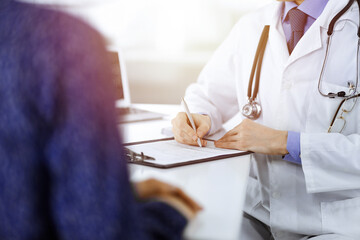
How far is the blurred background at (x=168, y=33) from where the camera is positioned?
2.37m

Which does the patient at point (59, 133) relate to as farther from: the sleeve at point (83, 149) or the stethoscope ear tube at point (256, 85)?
the stethoscope ear tube at point (256, 85)

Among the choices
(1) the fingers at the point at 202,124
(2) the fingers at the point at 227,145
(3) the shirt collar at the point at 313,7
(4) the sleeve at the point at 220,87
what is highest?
(3) the shirt collar at the point at 313,7

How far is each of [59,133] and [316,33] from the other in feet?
2.68

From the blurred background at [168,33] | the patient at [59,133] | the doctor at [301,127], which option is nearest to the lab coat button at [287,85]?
the doctor at [301,127]

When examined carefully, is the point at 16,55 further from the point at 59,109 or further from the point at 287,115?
the point at 287,115

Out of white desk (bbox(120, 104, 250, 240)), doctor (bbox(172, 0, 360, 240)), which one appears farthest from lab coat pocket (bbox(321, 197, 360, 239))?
white desk (bbox(120, 104, 250, 240))

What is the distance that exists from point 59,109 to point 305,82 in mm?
769

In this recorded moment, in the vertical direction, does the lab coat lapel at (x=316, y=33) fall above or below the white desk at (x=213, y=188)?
above

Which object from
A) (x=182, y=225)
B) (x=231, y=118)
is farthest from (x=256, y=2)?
(x=182, y=225)

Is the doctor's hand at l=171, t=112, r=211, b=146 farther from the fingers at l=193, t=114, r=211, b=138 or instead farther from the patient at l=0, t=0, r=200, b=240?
the patient at l=0, t=0, r=200, b=240

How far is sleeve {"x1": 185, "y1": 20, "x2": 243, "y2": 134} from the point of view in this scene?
1.15 meters

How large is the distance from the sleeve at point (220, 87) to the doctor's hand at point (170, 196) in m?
0.64

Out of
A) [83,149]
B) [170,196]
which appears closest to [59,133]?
[83,149]

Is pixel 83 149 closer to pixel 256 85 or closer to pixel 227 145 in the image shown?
pixel 227 145
